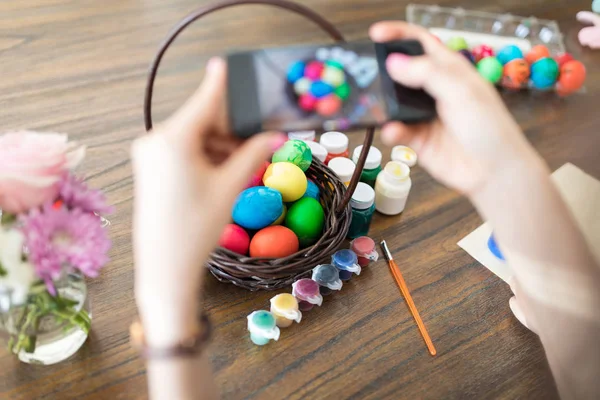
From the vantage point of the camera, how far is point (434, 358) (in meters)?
0.66

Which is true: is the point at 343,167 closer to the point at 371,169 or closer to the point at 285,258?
the point at 371,169

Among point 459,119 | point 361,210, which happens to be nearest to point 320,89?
point 459,119

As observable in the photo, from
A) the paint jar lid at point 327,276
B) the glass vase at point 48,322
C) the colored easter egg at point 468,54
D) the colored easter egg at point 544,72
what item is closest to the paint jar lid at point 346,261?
the paint jar lid at point 327,276

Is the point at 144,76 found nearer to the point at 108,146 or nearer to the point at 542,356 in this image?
the point at 108,146

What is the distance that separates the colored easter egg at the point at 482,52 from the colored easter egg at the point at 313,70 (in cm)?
69

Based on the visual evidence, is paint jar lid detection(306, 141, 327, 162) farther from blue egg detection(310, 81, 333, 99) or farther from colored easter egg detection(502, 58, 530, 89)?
colored easter egg detection(502, 58, 530, 89)

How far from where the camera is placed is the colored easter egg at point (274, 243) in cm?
70

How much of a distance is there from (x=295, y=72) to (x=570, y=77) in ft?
2.67

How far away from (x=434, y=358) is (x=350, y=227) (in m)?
0.23

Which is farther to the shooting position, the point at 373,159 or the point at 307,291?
the point at 373,159

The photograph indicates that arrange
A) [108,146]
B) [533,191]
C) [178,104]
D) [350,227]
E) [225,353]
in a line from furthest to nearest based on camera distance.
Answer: [178,104] < [108,146] < [350,227] < [225,353] < [533,191]

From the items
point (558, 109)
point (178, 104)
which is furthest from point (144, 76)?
point (558, 109)

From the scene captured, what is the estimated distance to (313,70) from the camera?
1.93 ft

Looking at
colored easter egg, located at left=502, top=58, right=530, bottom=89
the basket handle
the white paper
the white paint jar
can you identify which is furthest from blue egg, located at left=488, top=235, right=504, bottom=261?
colored easter egg, located at left=502, top=58, right=530, bottom=89
